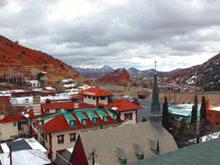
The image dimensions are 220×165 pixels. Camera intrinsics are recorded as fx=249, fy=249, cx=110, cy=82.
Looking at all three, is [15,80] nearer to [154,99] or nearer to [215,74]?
[154,99]

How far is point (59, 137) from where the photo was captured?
34875mm

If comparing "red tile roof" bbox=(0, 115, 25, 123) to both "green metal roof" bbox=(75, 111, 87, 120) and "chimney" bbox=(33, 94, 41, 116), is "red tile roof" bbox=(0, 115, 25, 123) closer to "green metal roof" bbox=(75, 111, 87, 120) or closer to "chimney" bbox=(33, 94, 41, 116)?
"chimney" bbox=(33, 94, 41, 116)

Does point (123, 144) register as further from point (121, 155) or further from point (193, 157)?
point (193, 157)

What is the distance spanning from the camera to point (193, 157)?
14781 millimetres

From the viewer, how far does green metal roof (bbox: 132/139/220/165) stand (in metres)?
14.1

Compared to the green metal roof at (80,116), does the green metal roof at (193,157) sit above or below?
above

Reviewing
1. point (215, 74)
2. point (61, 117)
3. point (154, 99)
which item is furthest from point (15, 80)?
point (215, 74)

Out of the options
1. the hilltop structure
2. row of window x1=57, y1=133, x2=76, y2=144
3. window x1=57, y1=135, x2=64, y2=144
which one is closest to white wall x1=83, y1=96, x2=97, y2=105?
row of window x1=57, y1=133, x2=76, y2=144

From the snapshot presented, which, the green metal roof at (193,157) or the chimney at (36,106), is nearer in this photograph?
the green metal roof at (193,157)

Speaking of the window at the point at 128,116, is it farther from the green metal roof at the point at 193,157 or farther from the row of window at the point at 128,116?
the green metal roof at the point at 193,157

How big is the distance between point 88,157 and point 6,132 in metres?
24.4

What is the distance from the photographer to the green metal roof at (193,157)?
46.2ft

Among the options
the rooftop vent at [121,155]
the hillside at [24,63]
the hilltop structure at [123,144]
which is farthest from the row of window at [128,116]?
the hillside at [24,63]

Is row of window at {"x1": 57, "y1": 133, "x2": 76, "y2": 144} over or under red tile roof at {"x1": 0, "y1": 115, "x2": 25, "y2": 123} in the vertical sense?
under
